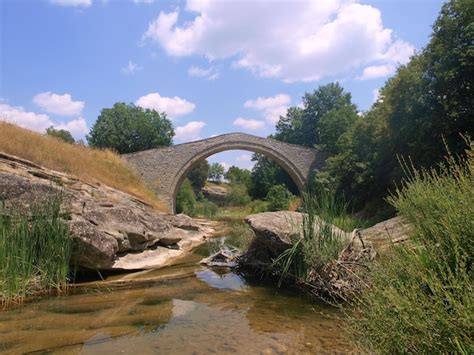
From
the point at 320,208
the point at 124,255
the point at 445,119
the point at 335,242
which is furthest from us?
the point at 445,119

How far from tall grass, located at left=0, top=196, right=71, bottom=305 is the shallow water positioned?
306 mm

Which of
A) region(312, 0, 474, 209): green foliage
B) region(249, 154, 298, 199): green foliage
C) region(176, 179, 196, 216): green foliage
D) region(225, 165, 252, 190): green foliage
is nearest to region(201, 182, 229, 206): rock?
region(225, 165, 252, 190): green foliage

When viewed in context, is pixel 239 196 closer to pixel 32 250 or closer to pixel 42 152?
pixel 42 152

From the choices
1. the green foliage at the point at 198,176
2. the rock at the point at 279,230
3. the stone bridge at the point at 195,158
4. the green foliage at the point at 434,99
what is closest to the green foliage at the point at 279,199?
the stone bridge at the point at 195,158

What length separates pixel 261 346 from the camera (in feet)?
11.6

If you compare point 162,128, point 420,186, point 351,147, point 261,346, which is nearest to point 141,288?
point 261,346

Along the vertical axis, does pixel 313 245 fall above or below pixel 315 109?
below

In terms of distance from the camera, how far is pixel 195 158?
78.8 ft

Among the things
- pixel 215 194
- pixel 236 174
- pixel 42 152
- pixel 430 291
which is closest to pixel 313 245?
pixel 430 291

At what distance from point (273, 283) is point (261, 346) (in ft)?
8.50

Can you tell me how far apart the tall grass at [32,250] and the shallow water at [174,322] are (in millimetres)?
306

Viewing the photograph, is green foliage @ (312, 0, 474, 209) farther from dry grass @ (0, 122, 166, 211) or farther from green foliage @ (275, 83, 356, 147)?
green foliage @ (275, 83, 356, 147)

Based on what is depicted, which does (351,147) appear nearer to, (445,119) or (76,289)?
(445,119)

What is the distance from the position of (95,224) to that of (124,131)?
1043 inches
